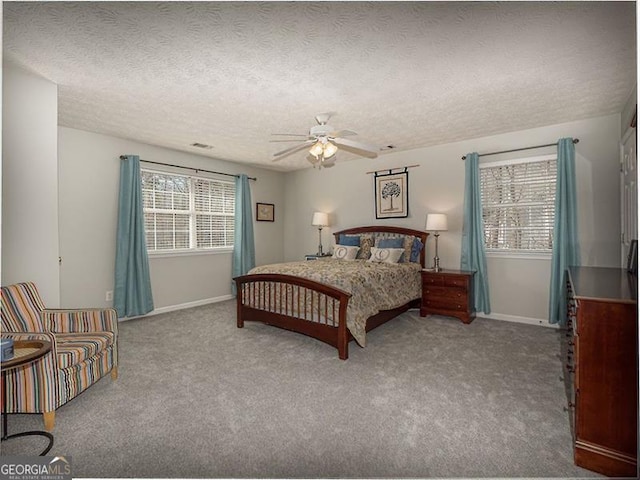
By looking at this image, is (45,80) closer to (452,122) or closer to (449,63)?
(449,63)

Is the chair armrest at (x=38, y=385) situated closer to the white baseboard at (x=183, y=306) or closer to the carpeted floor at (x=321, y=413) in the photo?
the carpeted floor at (x=321, y=413)

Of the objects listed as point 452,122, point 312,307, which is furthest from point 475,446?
point 452,122

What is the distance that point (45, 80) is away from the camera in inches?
104

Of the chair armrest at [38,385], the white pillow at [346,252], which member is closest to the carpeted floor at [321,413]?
the chair armrest at [38,385]

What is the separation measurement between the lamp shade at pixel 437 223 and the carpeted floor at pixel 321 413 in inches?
62.5

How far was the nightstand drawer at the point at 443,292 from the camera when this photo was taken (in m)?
4.25

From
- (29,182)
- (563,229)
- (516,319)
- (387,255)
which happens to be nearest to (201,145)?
(29,182)

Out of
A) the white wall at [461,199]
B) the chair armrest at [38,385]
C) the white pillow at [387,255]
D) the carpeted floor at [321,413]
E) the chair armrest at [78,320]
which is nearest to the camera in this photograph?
the carpeted floor at [321,413]

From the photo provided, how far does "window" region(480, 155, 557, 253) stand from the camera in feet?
13.3

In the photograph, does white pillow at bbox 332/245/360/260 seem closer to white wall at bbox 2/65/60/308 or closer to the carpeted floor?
the carpeted floor

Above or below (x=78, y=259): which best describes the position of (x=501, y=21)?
above

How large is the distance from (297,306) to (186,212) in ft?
9.10

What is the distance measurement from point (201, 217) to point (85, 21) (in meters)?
3.68

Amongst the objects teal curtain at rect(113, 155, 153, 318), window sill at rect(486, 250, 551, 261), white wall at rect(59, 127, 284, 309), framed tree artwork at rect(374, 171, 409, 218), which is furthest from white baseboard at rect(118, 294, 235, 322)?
window sill at rect(486, 250, 551, 261)
